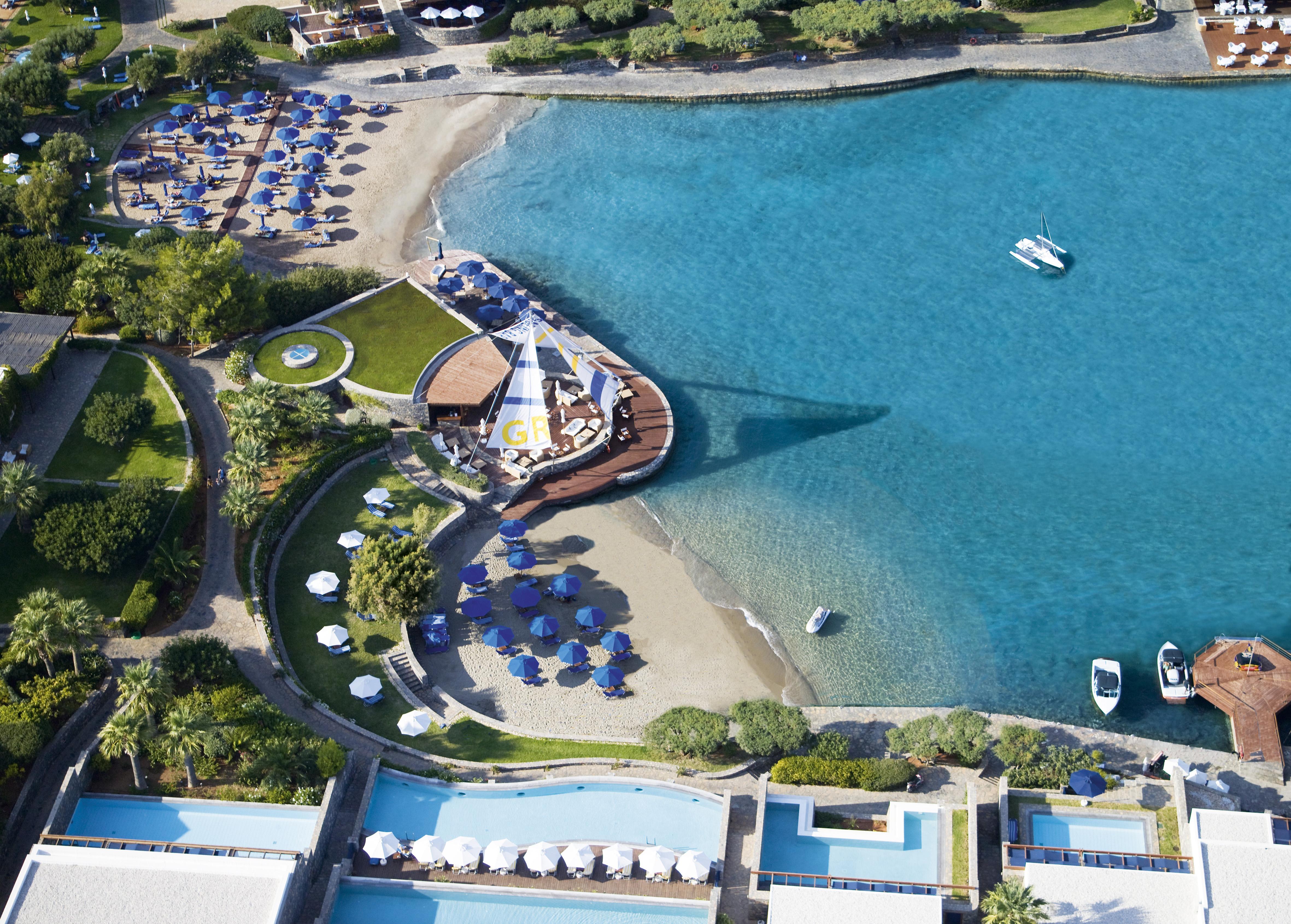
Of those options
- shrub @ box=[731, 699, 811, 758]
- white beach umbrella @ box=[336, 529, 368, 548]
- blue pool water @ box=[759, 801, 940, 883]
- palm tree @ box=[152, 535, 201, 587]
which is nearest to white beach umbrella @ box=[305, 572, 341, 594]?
white beach umbrella @ box=[336, 529, 368, 548]

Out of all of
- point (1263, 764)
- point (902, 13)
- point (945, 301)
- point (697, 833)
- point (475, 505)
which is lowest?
point (697, 833)

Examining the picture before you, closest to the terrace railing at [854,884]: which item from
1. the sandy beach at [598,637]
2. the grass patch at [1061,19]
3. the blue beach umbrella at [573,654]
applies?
Result: the sandy beach at [598,637]

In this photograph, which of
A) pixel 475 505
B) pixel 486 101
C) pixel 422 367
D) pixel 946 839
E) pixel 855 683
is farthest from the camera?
pixel 486 101

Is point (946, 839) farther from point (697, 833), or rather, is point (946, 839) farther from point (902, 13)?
point (902, 13)

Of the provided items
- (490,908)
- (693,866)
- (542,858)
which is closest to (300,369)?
(542,858)

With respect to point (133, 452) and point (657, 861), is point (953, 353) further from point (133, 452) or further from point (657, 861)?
point (133, 452)

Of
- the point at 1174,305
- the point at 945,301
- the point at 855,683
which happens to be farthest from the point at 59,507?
the point at 1174,305

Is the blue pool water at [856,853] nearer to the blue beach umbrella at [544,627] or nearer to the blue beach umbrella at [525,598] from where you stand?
the blue beach umbrella at [544,627]
